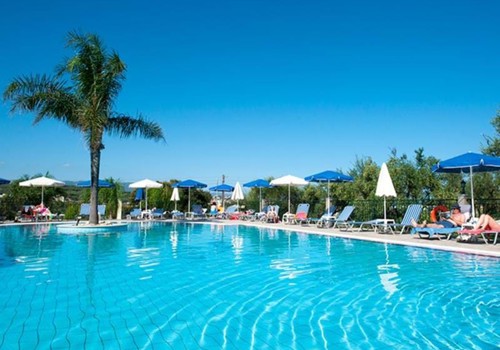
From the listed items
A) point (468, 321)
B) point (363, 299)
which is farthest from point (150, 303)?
point (468, 321)

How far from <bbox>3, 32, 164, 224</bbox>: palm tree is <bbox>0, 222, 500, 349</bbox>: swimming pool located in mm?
7058

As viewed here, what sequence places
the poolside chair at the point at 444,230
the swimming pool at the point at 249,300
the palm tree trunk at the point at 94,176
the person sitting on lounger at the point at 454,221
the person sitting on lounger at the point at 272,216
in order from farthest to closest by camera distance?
1. the person sitting on lounger at the point at 272,216
2. the palm tree trunk at the point at 94,176
3. the person sitting on lounger at the point at 454,221
4. the poolside chair at the point at 444,230
5. the swimming pool at the point at 249,300

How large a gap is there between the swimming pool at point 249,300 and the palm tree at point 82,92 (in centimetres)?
706

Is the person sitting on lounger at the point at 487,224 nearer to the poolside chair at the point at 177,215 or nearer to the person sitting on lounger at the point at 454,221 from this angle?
the person sitting on lounger at the point at 454,221

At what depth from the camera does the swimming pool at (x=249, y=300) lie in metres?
3.85

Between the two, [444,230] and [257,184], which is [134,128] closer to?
[257,184]

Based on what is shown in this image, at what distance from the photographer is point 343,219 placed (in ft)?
49.3

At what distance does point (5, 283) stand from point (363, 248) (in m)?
7.81

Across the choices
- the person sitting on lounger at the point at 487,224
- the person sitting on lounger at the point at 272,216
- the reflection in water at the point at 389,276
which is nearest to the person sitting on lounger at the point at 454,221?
the person sitting on lounger at the point at 487,224

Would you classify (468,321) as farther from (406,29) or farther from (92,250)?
(406,29)

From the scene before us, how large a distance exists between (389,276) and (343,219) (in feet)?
27.1

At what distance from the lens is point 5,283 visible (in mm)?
6270

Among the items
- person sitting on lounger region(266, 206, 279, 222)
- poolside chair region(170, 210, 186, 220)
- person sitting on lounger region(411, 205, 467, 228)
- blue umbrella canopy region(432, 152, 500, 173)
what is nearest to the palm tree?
person sitting on lounger region(266, 206, 279, 222)

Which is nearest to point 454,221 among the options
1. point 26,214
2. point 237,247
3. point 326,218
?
point 326,218
